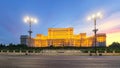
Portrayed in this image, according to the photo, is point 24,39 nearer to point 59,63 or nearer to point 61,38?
point 61,38

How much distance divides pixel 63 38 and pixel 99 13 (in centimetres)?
8621

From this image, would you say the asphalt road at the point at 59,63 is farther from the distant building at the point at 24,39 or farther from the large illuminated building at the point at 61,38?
the large illuminated building at the point at 61,38

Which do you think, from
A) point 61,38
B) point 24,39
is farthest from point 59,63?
point 61,38

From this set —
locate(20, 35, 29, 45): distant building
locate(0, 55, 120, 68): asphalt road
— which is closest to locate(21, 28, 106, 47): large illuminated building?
locate(20, 35, 29, 45): distant building

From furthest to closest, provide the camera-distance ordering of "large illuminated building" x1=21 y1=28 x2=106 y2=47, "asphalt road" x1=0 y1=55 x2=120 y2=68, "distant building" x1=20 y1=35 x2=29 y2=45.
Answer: "large illuminated building" x1=21 y1=28 x2=106 y2=47, "distant building" x1=20 y1=35 x2=29 y2=45, "asphalt road" x1=0 y1=55 x2=120 y2=68

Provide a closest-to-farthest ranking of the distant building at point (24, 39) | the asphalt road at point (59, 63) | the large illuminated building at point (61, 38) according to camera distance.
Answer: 1. the asphalt road at point (59, 63)
2. the distant building at point (24, 39)
3. the large illuminated building at point (61, 38)

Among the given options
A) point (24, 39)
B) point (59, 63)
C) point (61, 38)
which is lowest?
point (59, 63)

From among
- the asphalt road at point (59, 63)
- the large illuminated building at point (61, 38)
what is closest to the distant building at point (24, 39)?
the large illuminated building at point (61, 38)

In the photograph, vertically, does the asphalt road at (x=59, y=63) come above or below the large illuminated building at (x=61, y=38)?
below

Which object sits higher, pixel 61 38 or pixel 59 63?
pixel 61 38

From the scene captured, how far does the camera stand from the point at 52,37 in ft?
442

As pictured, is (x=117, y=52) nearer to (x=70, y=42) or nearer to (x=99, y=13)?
(x=99, y=13)

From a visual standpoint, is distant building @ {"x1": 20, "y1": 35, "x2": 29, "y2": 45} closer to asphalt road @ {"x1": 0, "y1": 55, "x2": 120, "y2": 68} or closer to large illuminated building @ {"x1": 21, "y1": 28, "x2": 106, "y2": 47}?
large illuminated building @ {"x1": 21, "y1": 28, "x2": 106, "y2": 47}

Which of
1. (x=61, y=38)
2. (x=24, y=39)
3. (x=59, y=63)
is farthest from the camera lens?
(x=61, y=38)
